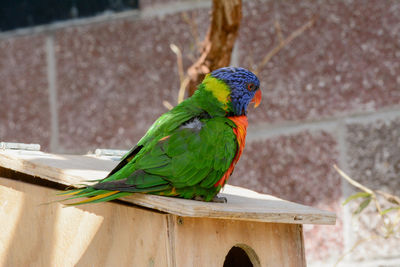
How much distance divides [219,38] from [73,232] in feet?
2.33

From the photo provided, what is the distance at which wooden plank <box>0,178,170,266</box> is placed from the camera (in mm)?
1214

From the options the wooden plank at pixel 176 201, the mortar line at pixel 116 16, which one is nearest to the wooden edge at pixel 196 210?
the wooden plank at pixel 176 201

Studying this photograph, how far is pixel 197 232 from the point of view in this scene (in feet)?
4.03

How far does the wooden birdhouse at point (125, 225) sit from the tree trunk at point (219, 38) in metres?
0.40

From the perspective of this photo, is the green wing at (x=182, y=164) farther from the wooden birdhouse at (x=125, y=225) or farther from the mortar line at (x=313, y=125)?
the mortar line at (x=313, y=125)

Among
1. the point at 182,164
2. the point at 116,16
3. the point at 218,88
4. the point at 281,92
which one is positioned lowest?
the point at 182,164

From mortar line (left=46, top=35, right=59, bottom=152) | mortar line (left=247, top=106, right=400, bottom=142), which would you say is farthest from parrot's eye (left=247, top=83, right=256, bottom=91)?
mortar line (left=46, top=35, right=59, bottom=152)

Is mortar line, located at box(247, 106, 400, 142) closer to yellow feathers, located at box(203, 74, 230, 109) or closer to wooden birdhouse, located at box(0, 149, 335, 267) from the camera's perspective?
wooden birdhouse, located at box(0, 149, 335, 267)

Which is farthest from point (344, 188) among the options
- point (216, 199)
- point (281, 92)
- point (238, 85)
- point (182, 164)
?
point (182, 164)

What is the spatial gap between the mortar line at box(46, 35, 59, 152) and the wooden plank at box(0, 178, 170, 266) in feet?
3.43

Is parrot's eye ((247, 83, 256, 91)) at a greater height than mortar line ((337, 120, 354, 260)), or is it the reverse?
parrot's eye ((247, 83, 256, 91))

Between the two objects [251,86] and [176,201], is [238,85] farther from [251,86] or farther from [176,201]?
[176,201]

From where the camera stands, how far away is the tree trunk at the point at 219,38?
170 cm

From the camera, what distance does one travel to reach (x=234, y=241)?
131 cm
